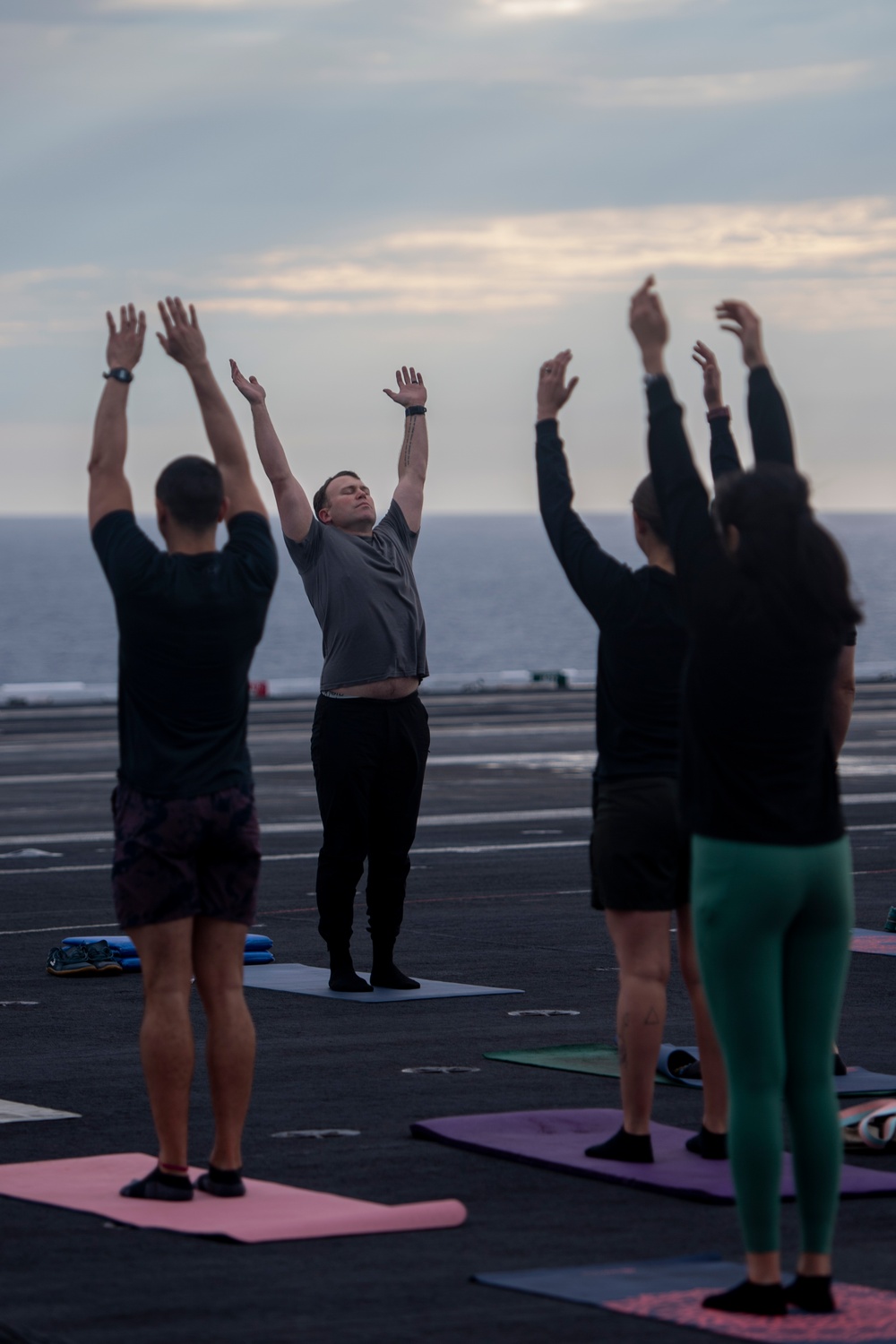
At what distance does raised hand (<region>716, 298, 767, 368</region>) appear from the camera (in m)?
5.62

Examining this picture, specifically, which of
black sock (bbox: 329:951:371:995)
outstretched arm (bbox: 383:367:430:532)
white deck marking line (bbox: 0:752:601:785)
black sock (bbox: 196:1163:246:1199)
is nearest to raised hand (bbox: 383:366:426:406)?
outstretched arm (bbox: 383:367:430:532)

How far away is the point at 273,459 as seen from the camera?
9.33m

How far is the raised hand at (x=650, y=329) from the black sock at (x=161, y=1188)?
2561 millimetres

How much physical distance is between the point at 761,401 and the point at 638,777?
1.27m

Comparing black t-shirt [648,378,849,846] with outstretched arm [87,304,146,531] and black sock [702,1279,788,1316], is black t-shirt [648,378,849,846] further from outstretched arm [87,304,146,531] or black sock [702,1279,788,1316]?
outstretched arm [87,304,146,531]

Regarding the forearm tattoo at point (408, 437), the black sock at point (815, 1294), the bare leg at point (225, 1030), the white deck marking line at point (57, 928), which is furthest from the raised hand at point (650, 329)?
the white deck marking line at point (57, 928)

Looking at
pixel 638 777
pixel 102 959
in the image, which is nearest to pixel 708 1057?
pixel 638 777

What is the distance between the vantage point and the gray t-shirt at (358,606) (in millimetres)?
9578

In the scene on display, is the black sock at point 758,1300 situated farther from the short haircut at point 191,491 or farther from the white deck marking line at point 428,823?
the white deck marking line at point 428,823

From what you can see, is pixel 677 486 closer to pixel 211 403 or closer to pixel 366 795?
pixel 211 403

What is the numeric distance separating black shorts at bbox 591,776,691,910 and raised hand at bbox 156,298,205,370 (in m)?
1.74

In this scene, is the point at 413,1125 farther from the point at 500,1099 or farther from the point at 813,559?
the point at 813,559

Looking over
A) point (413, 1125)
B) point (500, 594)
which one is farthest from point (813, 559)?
point (500, 594)

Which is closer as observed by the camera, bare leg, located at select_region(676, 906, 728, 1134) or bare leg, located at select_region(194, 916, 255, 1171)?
bare leg, located at select_region(194, 916, 255, 1171)
